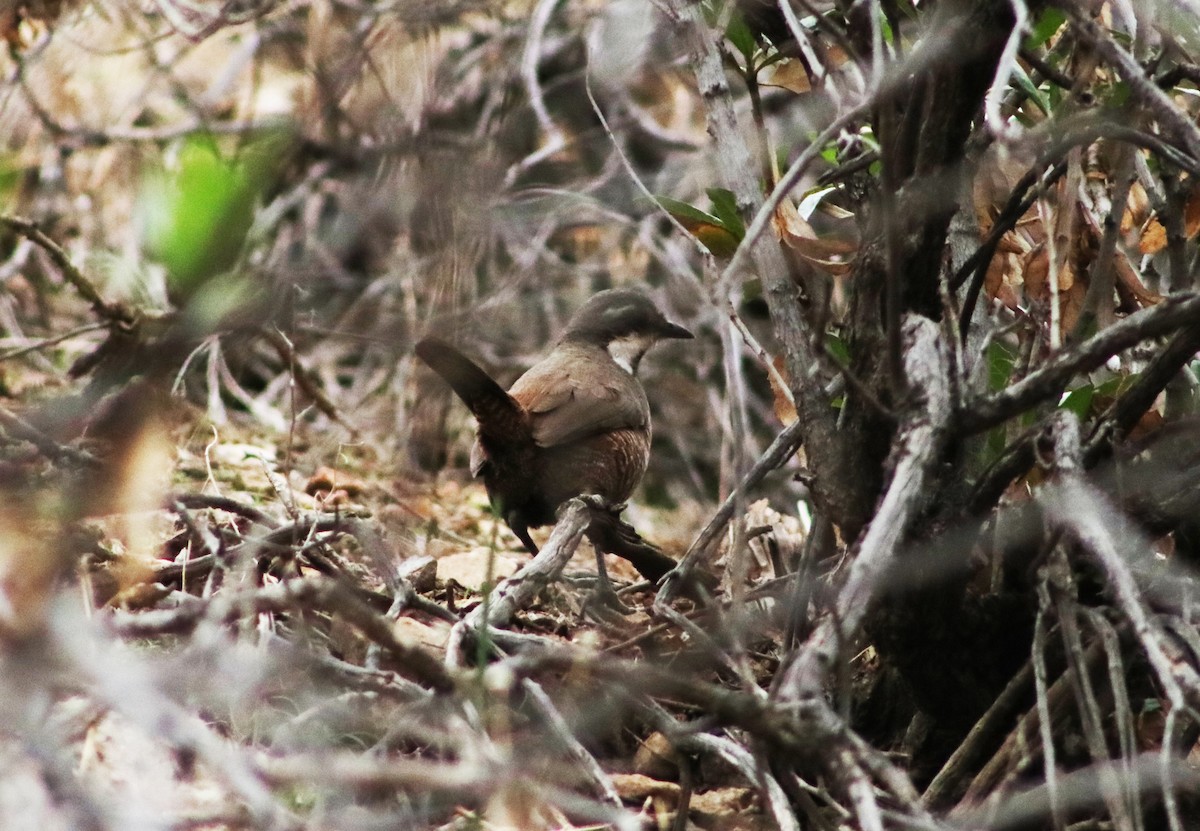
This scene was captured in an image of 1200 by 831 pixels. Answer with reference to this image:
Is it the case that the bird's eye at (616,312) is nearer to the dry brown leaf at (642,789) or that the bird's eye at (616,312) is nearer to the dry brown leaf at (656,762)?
the dry brown leaf at (656,762)

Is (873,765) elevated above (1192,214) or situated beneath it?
situated beneath

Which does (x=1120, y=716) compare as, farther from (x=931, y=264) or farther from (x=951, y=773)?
(x=931, y=264)

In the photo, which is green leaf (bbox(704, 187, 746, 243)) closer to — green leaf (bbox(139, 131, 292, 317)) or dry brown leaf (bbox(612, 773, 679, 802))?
dry brown leaf (bbox(612, 773, 679, 802))

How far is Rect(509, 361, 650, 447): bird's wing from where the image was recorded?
4898 millimetres

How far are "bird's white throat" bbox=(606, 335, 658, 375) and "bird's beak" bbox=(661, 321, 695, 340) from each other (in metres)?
0.06

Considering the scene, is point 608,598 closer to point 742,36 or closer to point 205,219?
point 742,36

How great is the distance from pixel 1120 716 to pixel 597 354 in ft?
12.7

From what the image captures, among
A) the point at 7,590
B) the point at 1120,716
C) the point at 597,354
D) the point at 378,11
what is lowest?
the point at 597,354

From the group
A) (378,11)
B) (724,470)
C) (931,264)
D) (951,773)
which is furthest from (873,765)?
(724,470)

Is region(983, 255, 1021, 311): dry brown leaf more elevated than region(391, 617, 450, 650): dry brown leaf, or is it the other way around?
region(983, 255, 1021, 311): dry brown leaf

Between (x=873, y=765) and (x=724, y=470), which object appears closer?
(x=873, y=765)

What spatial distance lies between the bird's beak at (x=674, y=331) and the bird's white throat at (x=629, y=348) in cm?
6

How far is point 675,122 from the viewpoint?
7355 millimetres

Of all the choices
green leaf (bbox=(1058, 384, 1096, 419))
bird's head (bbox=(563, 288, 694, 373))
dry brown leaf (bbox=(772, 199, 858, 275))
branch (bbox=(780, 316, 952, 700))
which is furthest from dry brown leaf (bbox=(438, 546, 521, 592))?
bird's head (bbox=(563, 288, 694, 373))
